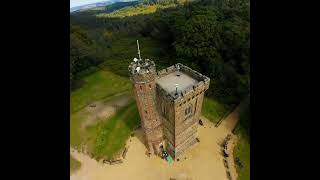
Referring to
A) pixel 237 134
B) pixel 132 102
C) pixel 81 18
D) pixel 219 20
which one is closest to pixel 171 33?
pixel 219 20

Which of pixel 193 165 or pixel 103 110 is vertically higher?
pixel 103 110

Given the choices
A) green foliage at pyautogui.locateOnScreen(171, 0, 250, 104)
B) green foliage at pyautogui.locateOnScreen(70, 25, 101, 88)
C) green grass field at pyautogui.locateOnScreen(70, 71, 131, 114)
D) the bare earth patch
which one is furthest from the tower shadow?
green foliage at pyautogui.locateOnScreen(70, 25, 101, 88)

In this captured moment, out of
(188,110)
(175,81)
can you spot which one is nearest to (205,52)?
Answer: (175,81)

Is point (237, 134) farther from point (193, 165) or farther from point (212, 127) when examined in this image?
point (193, 165)

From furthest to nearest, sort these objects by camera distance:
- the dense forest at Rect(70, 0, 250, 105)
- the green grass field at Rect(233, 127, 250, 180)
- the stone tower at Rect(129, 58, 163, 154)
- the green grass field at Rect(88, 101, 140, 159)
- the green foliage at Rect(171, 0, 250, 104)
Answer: the dense forest at Rect(70, 0, 250, 105) → the green foliage at Rect(171, 0, 250, 104) → the green grass field at Rect(88, 101, 140, 159) → the green grass field at Rect(233, 127, 250, 180) → the stone tower at Rect(129, 58, 163, 154)

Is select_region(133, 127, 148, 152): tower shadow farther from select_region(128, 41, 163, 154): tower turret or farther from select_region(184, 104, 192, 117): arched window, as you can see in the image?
select_region(184, 104, 192, 117): arched window

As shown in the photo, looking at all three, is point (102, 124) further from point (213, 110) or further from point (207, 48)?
point (207, 48)
